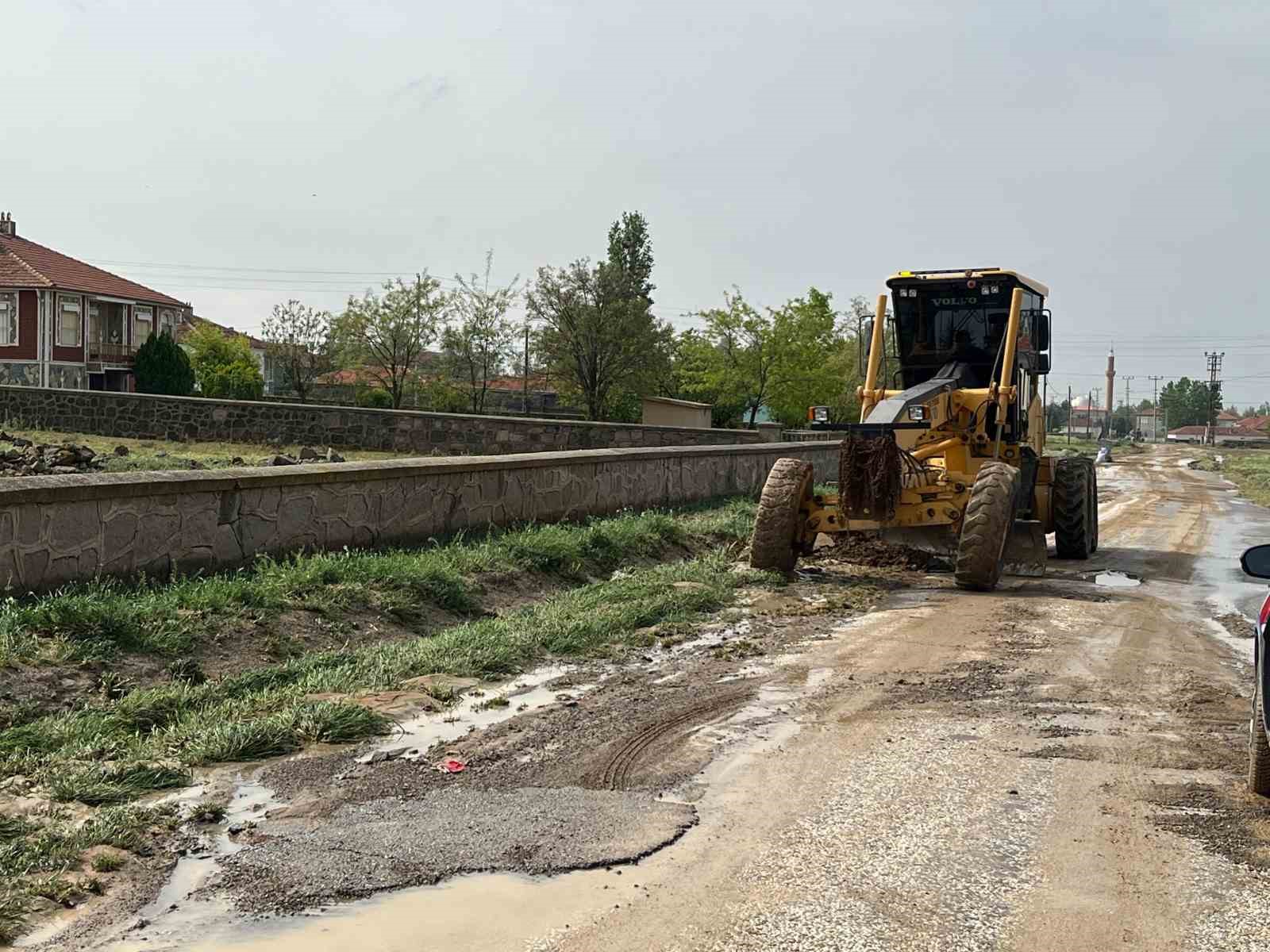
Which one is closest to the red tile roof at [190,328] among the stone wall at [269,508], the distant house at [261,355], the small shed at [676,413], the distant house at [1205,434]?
the distant house at [261,355]

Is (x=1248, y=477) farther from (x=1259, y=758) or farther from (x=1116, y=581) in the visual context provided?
(x=1259, y=758)

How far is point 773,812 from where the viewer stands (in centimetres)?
558

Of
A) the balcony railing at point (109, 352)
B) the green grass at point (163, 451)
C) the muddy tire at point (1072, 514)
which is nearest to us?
the muddy tire at point (1072, 514)

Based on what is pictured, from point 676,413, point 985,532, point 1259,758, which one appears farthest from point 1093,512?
point 676,413

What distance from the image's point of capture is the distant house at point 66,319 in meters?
53.7

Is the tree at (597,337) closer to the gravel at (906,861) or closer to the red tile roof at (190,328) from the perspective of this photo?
the red tile roof at (190,328)

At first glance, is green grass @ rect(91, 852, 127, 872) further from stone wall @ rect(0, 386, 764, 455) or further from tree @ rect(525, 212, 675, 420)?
tree @ rect(525, 212, 675, 420)

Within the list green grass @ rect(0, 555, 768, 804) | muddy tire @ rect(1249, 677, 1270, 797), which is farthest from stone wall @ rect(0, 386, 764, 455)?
muddy tire @ rect(1249, 677, 1270, 797)

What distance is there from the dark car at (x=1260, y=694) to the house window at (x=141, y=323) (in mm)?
60264

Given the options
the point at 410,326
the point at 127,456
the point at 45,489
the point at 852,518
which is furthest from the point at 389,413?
the point at 410,326

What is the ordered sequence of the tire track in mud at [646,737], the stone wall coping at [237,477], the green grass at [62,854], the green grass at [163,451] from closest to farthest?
the green grass at [62,854]
the tire track in mud at [646,737]
the stone wall coping at [237,477]
the green grass at [163,451]

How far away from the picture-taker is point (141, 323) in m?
61.0

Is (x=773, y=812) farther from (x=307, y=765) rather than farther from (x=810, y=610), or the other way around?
(x=810, y=610)

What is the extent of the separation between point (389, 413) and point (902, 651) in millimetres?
17814
